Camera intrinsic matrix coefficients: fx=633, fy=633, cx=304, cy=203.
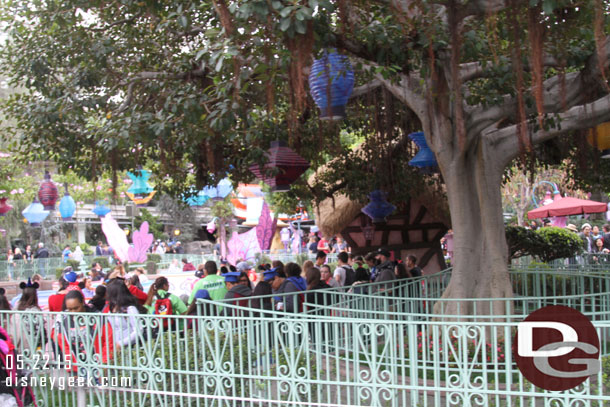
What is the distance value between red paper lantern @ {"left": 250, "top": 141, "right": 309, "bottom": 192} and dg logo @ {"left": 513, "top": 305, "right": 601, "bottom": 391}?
536 cm

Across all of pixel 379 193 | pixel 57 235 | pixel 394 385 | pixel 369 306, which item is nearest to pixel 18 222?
pixel 57 235

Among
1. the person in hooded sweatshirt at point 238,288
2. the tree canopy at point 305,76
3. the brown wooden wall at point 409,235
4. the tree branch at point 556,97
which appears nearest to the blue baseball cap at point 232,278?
the person in hooded sweatshirt at point 238,288

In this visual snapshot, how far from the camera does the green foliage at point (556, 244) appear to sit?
63.0 ft

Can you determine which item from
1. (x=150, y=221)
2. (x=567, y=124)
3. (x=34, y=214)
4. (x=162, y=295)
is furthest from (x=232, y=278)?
(x=150, y=221)

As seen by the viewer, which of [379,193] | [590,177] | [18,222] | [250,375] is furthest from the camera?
[18,222]

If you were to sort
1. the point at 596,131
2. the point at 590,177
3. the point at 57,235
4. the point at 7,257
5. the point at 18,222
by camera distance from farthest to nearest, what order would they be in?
the point at 57,235, the point at 18,222, the point at 7,257, the point at 590,177, the point at 596,131

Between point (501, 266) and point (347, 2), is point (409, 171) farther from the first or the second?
point (347, 2)

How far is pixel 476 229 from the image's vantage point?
9523 millimetres

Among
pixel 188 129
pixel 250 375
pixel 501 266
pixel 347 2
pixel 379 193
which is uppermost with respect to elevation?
pixel 347 2

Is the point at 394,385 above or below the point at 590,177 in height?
below

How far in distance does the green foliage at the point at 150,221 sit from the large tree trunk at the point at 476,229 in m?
42.1

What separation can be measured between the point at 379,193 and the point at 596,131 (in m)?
5.91

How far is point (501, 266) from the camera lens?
925cm
